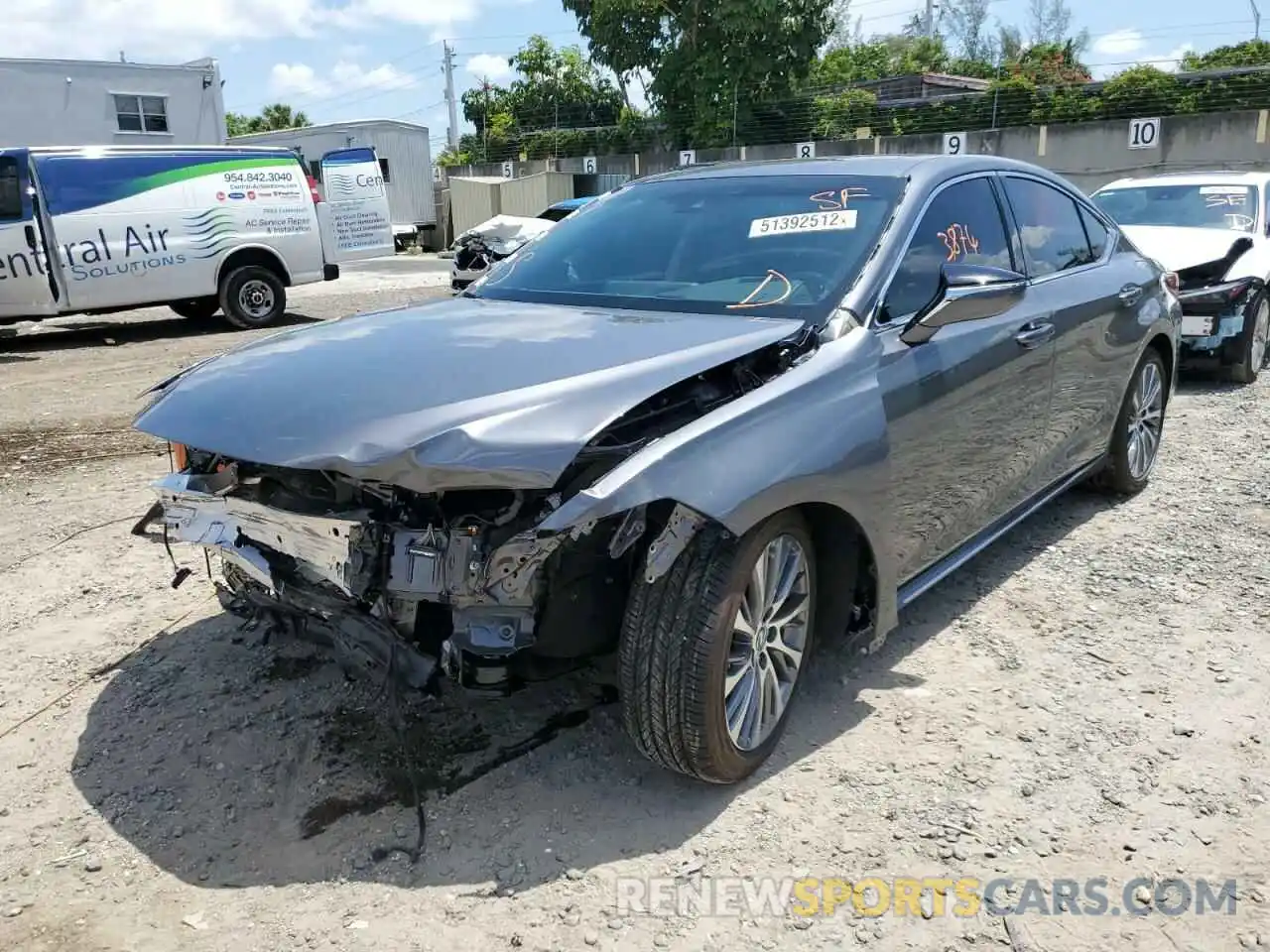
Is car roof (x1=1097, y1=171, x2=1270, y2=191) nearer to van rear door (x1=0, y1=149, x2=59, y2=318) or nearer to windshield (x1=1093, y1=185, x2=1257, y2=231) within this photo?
windshield (x1=1093, y1=185, x2=1257, y2=231)

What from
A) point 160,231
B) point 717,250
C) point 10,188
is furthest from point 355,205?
point 717,250

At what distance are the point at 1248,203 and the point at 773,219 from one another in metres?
7.22

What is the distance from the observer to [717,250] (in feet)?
12.1

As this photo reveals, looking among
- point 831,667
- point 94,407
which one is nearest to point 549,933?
point 831,667

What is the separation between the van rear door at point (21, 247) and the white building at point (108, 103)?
940 cm

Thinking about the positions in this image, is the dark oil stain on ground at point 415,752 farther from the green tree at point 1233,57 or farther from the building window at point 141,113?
the green tree at point 1233,57

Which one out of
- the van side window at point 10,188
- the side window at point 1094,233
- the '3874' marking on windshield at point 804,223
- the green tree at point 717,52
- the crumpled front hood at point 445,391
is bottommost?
the crumpled front hood at point 445,391

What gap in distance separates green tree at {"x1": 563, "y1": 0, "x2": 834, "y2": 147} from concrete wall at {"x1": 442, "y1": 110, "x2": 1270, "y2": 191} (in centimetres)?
464

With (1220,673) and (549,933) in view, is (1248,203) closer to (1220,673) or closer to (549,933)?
(1220,673)

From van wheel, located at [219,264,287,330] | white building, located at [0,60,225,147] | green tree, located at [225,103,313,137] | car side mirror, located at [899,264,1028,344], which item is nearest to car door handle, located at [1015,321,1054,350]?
car side mirror, located at [899,264,1028,344]

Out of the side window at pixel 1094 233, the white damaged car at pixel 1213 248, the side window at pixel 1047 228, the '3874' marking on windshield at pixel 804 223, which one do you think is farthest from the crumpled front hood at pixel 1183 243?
the '3874' marking on windshield at pixel 804 223

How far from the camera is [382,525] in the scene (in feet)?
8.59

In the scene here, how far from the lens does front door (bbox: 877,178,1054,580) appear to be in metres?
3.29

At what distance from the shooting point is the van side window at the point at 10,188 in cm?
1111
